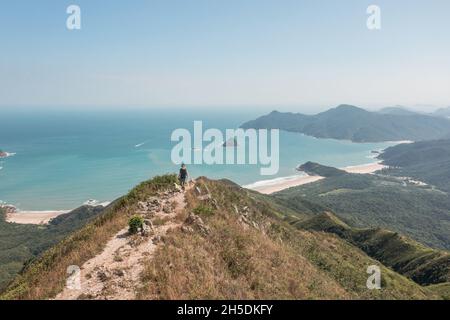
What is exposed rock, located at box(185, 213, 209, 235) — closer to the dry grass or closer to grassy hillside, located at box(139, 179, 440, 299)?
grassy hillside, located at box(139, 179, 440, 299)

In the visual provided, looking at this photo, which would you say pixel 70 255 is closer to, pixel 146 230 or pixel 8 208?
pixel 146 230

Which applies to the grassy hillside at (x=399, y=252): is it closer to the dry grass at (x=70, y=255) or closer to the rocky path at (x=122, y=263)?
the rocky path at (x=122, y=263)

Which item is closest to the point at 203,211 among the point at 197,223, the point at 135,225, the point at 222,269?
the point at 197,223

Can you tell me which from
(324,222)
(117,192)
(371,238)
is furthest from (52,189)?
(371,238)
